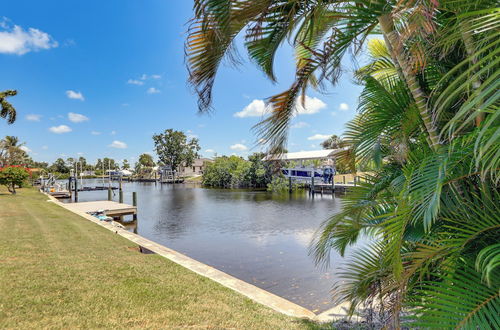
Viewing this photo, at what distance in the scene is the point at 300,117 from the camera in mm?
2549

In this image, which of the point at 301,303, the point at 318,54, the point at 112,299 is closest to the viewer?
the point at 318,54

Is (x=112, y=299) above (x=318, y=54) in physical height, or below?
below

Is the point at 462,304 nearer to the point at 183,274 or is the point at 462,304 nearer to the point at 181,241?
the point at 183,274

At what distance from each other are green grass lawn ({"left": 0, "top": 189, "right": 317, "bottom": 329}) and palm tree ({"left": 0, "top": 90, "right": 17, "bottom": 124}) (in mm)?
18119

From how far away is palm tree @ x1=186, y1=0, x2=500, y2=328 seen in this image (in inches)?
53.6

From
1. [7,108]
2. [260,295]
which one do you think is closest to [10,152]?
[7,108]

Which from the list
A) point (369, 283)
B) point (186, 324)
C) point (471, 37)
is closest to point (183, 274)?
point (186, 324)

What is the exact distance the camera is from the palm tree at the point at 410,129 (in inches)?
53.6

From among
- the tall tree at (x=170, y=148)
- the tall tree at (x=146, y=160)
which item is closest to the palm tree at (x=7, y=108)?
the tall tree at (x=170, y=148)

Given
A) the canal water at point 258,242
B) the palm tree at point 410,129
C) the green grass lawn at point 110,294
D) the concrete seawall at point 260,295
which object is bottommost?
the canal water at point 258,242

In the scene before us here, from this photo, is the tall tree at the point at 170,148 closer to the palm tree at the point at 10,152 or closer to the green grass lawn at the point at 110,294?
the palm tree at the point at 10,152

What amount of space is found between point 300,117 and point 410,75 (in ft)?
3.08

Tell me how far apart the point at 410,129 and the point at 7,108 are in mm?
25531

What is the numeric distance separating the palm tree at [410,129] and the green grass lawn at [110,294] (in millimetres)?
1772
